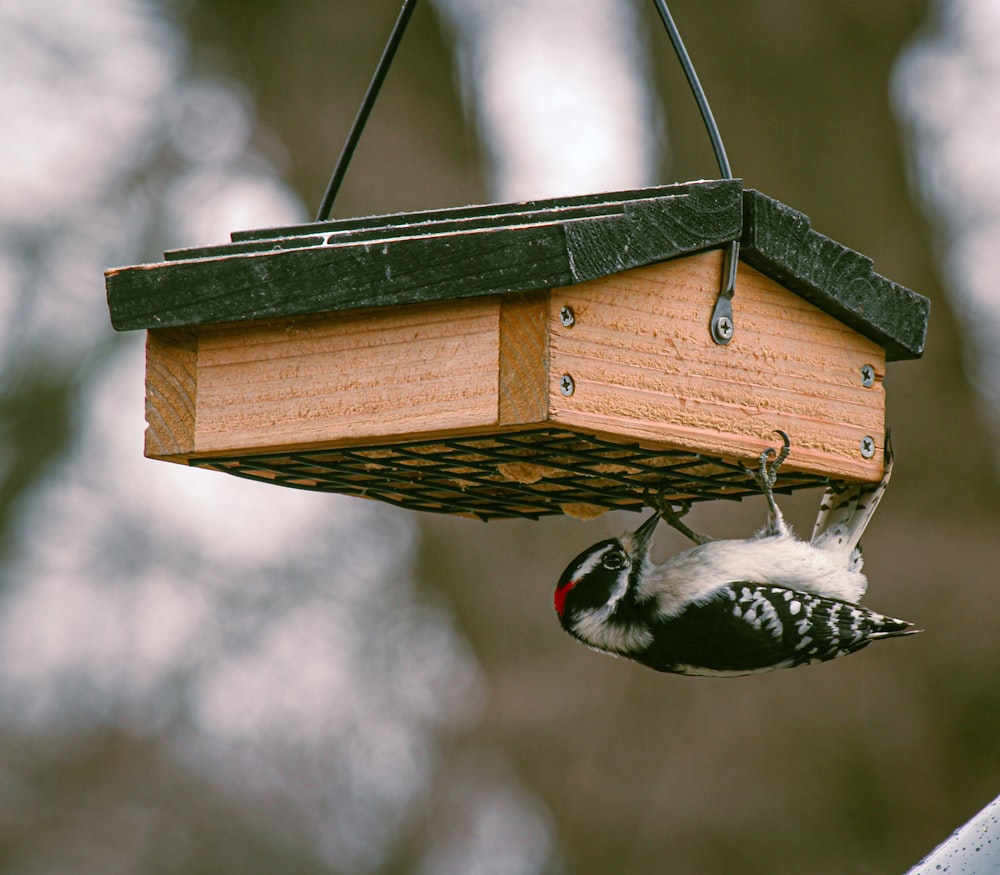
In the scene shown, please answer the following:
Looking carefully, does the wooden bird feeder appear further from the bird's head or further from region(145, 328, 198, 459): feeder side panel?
the bird's head

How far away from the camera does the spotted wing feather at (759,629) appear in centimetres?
282

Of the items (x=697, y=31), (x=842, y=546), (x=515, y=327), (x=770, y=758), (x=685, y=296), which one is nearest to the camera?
(x=515, y=327)

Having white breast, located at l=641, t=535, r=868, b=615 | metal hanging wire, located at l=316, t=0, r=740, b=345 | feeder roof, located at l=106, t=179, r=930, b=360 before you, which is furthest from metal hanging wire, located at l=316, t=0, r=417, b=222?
white breast, located at l=641, t=535, r=868, b=615

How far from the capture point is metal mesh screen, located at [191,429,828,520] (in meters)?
2.34

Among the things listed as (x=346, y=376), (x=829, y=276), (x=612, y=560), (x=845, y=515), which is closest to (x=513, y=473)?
(x=346, y=376)

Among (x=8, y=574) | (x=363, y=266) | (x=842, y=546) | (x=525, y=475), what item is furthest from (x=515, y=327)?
(x=8, y=574)

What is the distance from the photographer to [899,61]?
6.42m

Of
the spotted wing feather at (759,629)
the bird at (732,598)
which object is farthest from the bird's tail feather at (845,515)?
the spotted wing feather at (759,629)

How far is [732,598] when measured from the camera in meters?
Answer: 2.83

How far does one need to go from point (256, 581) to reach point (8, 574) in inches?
42.6

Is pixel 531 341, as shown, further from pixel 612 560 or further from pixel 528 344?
pixel 612 560

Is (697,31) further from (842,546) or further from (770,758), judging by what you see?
(842,546)

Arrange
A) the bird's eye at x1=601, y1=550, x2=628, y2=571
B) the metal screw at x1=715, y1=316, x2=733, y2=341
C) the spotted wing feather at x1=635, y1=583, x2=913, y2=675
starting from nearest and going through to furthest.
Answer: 1. the metal screw at x1=715, y1=316, x2=733, y2=341
2. the spotted wing feather at x1=635, y1=583, x2=913, y2=675
3. the bird's eye at x1=601, y1=550, x2=628, y2=571

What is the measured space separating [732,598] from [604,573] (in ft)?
0.84
